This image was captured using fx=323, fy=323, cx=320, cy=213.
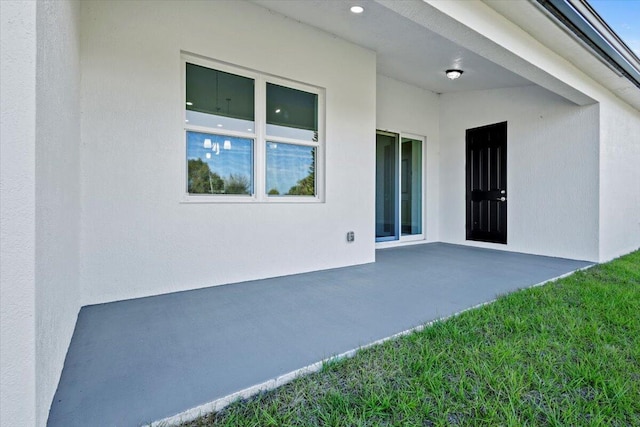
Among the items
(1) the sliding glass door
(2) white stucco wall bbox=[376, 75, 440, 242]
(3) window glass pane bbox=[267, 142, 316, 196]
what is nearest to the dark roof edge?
(3) window glass pane bbox=[267, 142, 316, 196]

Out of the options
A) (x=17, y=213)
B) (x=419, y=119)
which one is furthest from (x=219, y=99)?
(x=419, y=119)

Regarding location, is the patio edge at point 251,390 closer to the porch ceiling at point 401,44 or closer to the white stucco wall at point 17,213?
the white stucco wall at point 17,213

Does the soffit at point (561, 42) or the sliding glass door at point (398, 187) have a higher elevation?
the soffit at point (561, 42)

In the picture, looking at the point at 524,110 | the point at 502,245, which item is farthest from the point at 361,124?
the point at 502,245

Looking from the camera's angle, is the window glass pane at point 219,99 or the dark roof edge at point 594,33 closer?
the dark roof edge at point 594,33

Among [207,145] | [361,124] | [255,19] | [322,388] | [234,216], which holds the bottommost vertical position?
[322,388]

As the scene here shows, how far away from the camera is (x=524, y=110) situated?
5.72m

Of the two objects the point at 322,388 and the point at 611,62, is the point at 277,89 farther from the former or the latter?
the point at 611,62

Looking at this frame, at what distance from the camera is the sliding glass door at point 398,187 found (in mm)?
6344

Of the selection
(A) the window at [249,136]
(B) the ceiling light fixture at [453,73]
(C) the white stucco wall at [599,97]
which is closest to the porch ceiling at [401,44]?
(B) the ceiling light fixture at [453,73]

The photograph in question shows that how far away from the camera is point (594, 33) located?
3.51m

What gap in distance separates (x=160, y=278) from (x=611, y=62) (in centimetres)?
600

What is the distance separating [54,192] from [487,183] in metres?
6.61

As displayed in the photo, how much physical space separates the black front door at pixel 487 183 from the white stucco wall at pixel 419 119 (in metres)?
0.71
